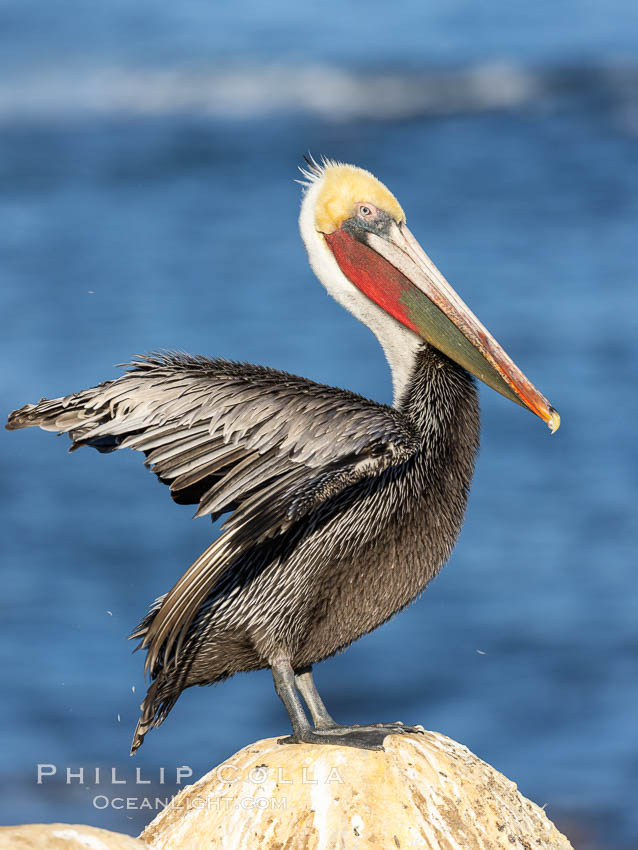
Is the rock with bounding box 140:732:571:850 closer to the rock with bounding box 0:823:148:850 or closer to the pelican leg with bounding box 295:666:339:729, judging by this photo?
the pelican leg with bounding box 295:666:339:729

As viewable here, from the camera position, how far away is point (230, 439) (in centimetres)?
430

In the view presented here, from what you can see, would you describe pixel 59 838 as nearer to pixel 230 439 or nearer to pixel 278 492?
pixel 278 492

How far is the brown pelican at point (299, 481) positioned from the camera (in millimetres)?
4230

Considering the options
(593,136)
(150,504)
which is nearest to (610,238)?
(593,136)

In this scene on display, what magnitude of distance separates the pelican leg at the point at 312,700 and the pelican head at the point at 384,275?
0.99 meters

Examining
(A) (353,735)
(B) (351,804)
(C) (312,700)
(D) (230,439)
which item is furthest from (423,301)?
(B) (351,804)

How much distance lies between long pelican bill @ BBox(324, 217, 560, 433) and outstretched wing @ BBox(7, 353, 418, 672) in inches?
16.4

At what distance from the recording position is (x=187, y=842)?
13.7ft

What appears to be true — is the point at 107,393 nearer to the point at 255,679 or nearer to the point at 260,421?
the point at 260,421

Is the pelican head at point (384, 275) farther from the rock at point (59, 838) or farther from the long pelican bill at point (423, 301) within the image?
the rock at point (59, 838)

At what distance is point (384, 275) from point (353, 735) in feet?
5.26

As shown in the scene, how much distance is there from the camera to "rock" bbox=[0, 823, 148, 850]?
137 inches

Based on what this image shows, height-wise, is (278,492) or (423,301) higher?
(423,301)

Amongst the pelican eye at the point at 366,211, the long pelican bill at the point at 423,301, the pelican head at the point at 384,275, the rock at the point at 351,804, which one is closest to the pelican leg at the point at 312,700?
the rock at the point at 351,804
